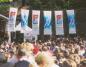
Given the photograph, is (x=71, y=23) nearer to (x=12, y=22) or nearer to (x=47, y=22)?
(x=47, y=22)

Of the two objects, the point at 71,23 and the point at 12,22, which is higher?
the point at 12,22

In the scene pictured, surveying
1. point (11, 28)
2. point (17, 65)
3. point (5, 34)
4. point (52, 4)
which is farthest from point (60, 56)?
point (52, 4)

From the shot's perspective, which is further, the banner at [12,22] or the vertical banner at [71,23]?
the vertical banner at [71,23]

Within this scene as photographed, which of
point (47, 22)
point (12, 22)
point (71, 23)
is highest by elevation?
point (12, 22)

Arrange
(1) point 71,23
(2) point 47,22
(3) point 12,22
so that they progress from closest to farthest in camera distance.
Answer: (3) point 12,22
(2) point 47,22
(1) point 71,23

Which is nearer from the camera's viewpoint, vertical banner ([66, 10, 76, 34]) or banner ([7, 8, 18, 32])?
banner ([7, 8, 18, 32])

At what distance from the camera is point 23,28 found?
3803 cm

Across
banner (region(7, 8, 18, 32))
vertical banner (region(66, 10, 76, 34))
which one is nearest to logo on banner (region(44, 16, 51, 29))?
vertical banner (region(66, 10, 76, 34))

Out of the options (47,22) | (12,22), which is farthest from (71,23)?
(12,22)

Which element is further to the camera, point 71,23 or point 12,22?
point 71,23

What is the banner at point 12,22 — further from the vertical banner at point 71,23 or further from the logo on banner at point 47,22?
the vertical banner at point 71,23

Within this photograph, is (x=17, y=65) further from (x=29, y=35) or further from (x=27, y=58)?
(x=29, y=35)

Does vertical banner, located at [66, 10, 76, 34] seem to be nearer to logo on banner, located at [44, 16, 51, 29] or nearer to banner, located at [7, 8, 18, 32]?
logo on banner, located at [44, 16, 51, 29]

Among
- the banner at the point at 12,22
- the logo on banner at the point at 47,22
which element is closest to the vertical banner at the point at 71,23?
the logo on banner at the point at 47,22
